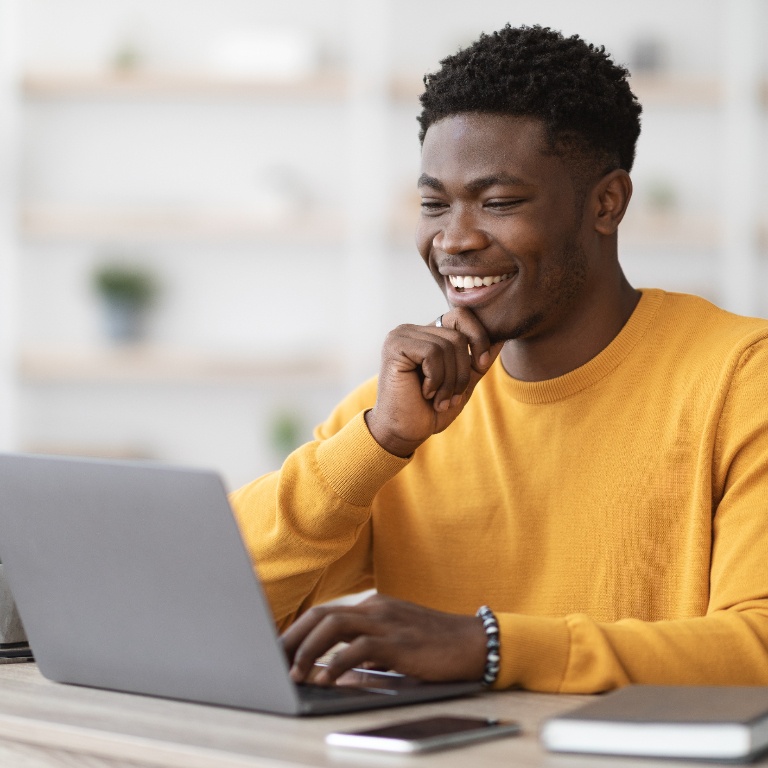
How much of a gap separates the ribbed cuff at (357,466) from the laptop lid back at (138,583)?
0.39 metres

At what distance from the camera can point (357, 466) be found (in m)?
1.43

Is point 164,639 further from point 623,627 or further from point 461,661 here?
point 623,627

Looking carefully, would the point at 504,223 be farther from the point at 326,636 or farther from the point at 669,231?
the point at 669,231

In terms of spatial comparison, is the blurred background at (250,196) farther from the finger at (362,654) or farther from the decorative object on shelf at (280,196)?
the finger at (362,654)

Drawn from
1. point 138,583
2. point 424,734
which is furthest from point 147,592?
point 424,734

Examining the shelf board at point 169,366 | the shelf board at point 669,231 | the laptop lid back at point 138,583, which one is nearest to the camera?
the laptop lid back at point 138,583

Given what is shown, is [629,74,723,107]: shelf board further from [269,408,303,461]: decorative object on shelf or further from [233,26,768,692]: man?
[233,26,768,692]: man

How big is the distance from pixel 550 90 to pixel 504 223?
17cm

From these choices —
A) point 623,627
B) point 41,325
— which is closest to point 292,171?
point 41,325

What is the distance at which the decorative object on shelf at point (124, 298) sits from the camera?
4410 mm

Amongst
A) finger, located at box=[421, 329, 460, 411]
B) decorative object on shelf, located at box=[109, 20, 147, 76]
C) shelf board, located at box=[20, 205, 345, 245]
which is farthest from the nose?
A: decorative object on shelf, located at box=[109, 20, 147, 76]

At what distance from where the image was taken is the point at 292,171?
4.49 m

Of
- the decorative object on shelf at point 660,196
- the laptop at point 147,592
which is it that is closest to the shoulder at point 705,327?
the laptop at point 147,592

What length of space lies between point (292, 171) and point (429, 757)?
3777 millimetres
